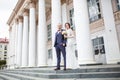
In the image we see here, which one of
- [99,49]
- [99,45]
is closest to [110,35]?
[99,45]

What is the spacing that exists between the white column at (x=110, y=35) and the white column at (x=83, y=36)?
4.39 meters

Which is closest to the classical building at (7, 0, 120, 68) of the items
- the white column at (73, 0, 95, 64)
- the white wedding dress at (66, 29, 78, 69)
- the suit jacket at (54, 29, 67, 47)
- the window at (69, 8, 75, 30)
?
the white column at (73, 0, 95, 64)

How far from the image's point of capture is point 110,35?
12922 millimetres

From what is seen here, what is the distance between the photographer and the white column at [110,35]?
495 inches

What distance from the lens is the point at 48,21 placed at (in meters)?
26.2

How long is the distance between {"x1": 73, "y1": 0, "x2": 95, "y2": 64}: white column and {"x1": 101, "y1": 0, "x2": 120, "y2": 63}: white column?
4386 mm

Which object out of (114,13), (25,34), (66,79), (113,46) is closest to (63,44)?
(66,79)

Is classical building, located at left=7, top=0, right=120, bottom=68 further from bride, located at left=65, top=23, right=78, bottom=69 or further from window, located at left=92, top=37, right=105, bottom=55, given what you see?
bride, located at left=65, top=23, right=78, bottom=69

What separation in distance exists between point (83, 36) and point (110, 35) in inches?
190

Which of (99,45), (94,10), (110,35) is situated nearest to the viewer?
(110,35)

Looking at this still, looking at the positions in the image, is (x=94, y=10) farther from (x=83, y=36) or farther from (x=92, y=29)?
(x=83, y=36)

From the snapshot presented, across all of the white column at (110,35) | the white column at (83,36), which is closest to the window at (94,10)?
the white column at (110,35)

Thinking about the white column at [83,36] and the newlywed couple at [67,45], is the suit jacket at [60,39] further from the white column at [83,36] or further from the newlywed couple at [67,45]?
the white column at [83,36]

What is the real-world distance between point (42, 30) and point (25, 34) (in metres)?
6.81
